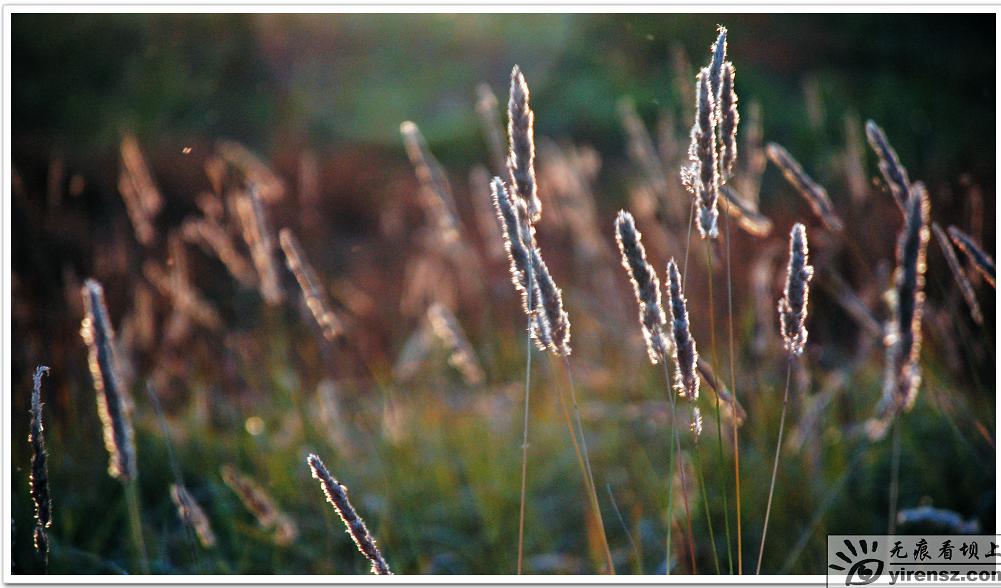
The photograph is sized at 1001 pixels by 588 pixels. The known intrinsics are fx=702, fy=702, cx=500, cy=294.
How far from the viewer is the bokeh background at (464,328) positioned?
145cm

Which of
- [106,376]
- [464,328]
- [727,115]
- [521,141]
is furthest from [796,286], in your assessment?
[464,328]

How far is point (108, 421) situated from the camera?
2.42ft

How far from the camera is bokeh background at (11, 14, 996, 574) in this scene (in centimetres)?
145

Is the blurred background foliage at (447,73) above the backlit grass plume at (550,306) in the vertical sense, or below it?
above

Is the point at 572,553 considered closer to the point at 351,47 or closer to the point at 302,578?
the point at 302,578

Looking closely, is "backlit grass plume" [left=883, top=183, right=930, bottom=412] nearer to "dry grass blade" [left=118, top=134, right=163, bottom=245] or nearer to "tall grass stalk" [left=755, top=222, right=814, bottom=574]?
"tall grass stalk" [left=755, top=222, right=814, bottom=574]

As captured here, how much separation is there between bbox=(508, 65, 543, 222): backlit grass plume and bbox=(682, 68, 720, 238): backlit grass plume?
171 mm

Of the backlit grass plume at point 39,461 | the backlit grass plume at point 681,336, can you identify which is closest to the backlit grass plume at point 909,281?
the backlit grass plume at point 681,336

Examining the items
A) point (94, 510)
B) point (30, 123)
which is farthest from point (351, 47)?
point (94, 510)
